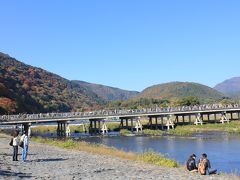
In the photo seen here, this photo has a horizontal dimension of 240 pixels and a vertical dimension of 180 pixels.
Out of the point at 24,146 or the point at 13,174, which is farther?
the point at 24,146

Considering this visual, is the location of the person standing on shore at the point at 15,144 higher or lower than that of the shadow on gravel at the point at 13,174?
higher

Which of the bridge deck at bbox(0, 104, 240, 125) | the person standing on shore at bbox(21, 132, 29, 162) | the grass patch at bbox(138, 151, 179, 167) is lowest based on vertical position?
the grass patch at bbox(138, 151, 179, 167)

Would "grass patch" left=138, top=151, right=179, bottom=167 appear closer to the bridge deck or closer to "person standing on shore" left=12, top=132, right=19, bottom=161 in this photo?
"person standing on shore" left=12, top=132, right=19, bottom=161

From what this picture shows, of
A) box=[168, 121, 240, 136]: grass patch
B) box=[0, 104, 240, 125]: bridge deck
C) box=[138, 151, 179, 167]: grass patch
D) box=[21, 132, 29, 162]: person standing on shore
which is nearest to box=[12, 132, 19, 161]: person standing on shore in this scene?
box=[21, 132, 29, 162]: person standing on shore

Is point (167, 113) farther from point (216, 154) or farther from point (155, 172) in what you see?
point (155, 172)

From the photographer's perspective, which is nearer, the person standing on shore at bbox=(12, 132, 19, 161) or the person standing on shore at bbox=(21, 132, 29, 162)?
the person standing on shore at bbox=(12, 132, 19, 161)

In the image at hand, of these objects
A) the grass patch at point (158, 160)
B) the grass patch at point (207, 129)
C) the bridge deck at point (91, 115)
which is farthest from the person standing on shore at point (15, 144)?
the bridge deck at point (91, 115)

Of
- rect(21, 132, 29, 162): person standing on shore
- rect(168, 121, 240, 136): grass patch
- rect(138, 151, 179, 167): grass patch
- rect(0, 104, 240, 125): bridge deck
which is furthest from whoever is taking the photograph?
rect(0, 104, 240, 125): bridge deck

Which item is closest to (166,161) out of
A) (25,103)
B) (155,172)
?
(155,172)

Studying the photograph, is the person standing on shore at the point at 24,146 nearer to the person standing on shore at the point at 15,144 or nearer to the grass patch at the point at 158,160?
the person standing on shore at the point at 15,144

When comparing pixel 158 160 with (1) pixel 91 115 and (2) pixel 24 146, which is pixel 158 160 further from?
(1) pixel 91 115

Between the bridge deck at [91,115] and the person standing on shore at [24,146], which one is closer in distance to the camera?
the person standing on shore at [24,146]

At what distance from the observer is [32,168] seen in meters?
22.1

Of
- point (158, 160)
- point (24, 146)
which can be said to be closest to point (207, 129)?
point (158, 160)
